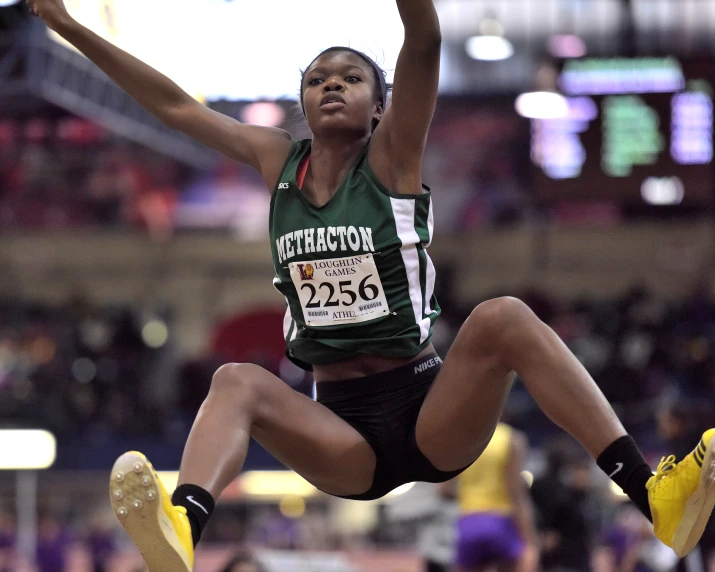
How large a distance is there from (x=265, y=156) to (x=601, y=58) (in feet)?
21.8

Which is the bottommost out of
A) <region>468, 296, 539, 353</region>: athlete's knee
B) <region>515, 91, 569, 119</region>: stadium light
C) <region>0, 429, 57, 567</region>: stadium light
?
<region>0, 429, 57, 567</region>: stadium light

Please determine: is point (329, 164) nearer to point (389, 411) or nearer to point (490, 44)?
point (389, 411)

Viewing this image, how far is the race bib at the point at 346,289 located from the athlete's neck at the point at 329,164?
239mm

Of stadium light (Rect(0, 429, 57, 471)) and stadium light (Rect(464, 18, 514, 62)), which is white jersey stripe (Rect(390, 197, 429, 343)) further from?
stadium light (Rect(464, 18, 514, 62))

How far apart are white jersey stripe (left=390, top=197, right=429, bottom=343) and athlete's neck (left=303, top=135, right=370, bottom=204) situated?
0.21 meters

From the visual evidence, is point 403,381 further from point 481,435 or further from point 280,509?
point 280,509

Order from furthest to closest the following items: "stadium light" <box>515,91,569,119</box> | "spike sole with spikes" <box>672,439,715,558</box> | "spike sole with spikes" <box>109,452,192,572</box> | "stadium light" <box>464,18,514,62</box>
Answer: "stadium light" <box>464,18,514,62</box> → "stadium light" <box>515,91,569,119</box> → "spike sole with spikes" <box>672,439,715,558</box> → "spike sole with spikes" <box>109,452,192,572</box>

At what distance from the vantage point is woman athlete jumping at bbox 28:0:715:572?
9.48 ft

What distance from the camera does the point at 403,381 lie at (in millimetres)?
3275

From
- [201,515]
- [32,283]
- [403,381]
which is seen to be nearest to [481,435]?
[403,381]

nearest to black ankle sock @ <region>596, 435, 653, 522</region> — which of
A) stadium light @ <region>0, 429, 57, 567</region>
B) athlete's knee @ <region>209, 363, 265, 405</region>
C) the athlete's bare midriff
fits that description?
the athlete's bare midriff

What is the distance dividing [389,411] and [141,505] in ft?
3.05

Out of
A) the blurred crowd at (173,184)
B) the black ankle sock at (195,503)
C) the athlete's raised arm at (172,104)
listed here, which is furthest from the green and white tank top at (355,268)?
the blurred crowd at (173,184)

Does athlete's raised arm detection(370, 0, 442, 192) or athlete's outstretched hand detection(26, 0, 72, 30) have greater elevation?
athlete's outstretched hand detection(26, 0, 72, 30)
